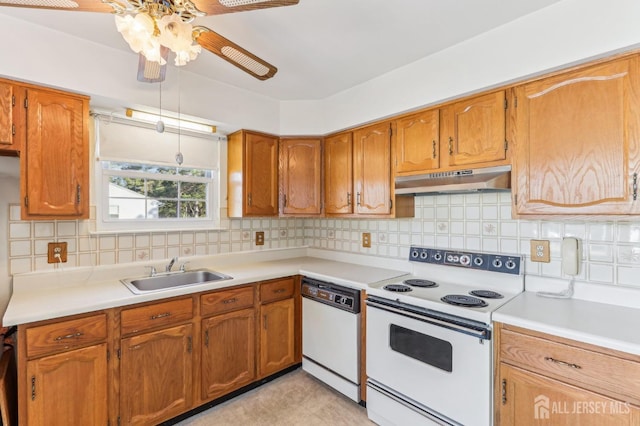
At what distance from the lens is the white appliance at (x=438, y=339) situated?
5.04ft

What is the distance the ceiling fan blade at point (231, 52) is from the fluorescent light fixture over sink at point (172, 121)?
1055mm

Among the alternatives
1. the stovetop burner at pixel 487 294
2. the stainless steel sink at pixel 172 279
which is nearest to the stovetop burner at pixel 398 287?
the stovetop burner at pixel 487 294

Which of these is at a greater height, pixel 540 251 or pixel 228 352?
pixel 540 251

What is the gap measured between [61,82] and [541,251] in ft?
9.86

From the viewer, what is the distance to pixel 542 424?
1.36 metres

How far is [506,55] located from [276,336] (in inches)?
97.3

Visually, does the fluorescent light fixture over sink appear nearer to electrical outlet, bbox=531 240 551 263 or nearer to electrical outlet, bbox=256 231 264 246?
electrical outlet, bbox=256 231 264 246

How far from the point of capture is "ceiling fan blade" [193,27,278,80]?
4.10 ft

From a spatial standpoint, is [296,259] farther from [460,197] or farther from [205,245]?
[460,197]

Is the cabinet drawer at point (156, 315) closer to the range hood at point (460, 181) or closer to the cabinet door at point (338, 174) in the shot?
the cabinet door at point (338, 174)

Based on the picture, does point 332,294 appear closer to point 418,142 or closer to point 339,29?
point 418,142

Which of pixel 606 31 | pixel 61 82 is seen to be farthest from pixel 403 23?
pixel 61 82

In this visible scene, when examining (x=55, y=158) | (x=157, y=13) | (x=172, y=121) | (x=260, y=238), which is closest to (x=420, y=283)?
(x=260, y=238)

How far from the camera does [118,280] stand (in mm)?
2160
